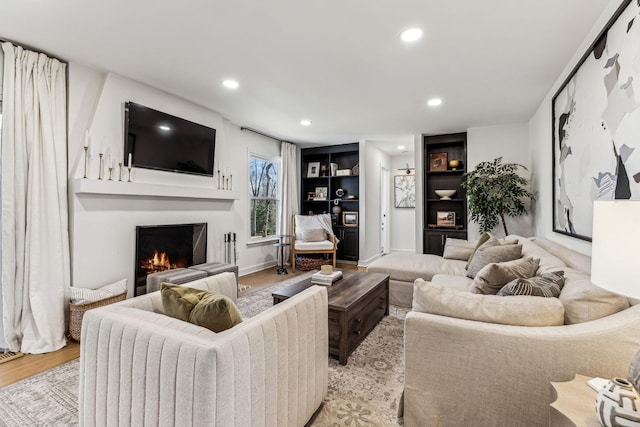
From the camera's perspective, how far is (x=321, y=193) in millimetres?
6445

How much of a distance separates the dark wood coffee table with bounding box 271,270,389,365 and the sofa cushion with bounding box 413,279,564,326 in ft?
2.56

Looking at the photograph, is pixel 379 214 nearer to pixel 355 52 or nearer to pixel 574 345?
pixel 355 52

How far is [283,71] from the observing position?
2.78m

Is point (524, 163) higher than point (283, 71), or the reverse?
point (283, 71)

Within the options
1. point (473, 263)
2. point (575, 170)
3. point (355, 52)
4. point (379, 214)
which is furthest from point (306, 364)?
point (379, 214)

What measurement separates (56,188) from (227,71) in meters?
1.84

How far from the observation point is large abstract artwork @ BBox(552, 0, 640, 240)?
155cm

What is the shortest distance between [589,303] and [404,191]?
599 cm

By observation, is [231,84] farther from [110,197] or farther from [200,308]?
[200,308]

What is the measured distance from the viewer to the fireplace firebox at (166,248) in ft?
10.6

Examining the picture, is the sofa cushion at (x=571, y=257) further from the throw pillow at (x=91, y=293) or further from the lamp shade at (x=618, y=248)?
the throw pillow at (x=91, y=293)

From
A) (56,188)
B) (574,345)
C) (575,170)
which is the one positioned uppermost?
(575,170)

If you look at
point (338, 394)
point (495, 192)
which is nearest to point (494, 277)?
point (338, 394)

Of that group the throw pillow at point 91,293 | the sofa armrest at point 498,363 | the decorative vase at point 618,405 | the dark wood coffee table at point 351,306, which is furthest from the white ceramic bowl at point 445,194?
the throw pillow at point 91,293
